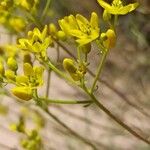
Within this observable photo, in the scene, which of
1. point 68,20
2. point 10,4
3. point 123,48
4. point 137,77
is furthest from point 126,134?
point 68,20

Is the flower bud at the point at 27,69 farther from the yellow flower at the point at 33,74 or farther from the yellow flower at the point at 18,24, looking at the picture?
the yellow flower at the point at 18,24

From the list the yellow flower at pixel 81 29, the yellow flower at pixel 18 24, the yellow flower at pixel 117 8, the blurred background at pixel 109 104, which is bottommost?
the blurred background at pixel 109 104

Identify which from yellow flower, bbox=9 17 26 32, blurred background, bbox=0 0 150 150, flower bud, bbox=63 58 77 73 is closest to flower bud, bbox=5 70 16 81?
flower bud, bbox=63 58 77 73

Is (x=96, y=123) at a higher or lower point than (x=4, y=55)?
lower

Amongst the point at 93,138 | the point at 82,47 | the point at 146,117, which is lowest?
the point at 93,138

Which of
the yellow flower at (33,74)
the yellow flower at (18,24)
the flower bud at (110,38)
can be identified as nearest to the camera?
the flower bud at (110,38)

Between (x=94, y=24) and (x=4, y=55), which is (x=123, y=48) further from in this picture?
(x=94, y=24)

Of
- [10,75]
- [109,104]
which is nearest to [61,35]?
[10,75]

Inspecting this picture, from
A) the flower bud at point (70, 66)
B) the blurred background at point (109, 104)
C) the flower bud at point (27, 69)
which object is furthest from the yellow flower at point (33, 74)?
the blurred background at point (109, 104)
